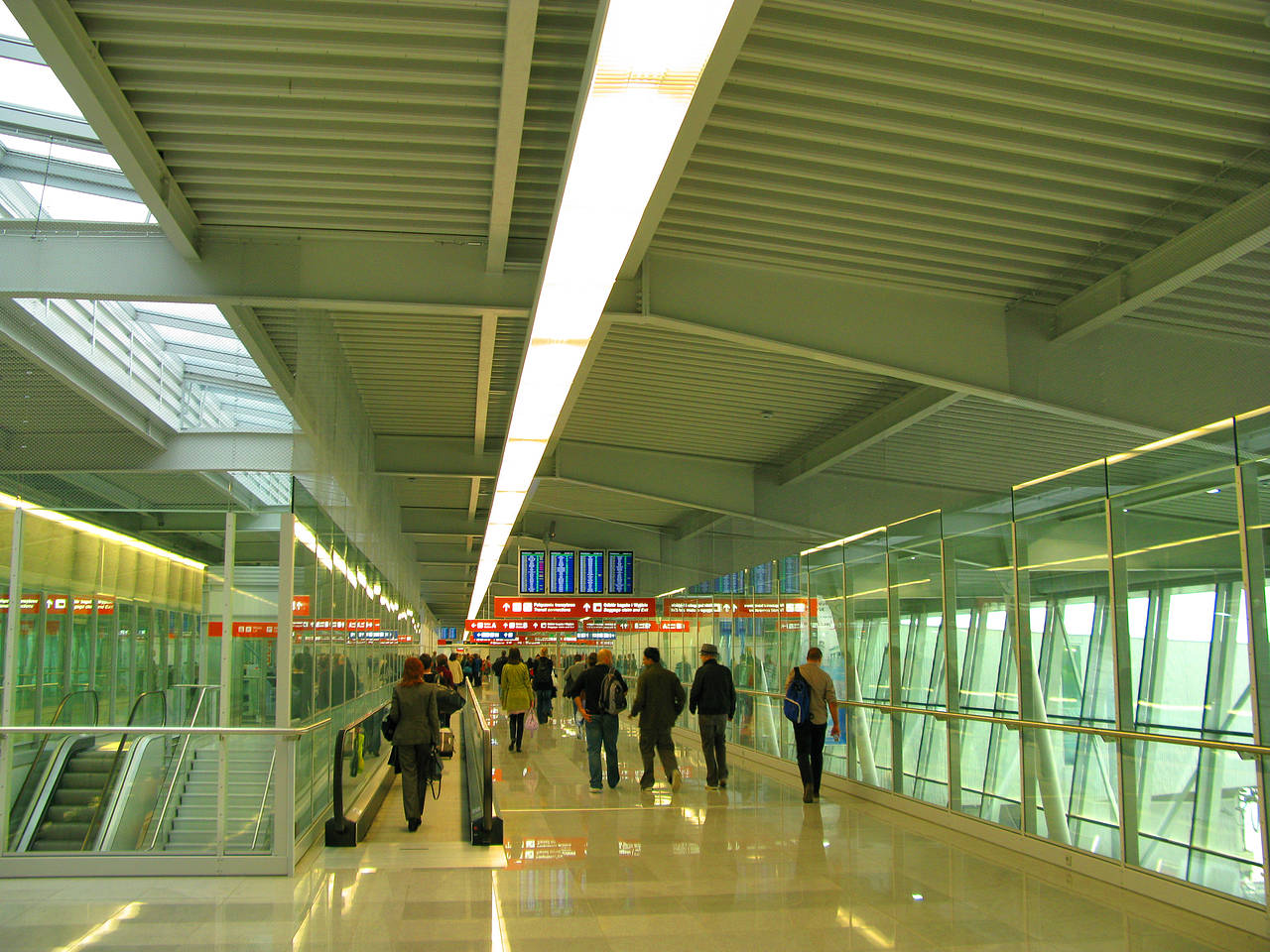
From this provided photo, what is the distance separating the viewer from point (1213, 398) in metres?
8.16

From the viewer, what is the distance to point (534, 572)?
23.8 meters

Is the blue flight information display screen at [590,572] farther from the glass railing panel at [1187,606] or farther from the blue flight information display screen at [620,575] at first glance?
the glass railing panel at [1187,606]

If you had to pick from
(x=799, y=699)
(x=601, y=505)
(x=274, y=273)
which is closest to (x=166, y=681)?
(x=274, y=273)

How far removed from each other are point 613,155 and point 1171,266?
4478 mm

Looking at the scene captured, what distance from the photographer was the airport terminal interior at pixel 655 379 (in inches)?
212

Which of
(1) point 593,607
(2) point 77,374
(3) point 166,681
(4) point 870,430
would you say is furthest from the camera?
(1) point 593,607

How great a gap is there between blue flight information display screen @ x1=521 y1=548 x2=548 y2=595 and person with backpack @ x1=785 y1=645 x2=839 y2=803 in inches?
536

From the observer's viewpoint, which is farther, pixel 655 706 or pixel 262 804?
pixel 655 706

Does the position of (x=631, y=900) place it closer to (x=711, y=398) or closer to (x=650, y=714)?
(x=650, y=714)

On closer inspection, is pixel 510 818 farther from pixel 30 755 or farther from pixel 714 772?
pixel 30 755

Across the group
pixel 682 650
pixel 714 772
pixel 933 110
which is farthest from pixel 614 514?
pixel 933 110

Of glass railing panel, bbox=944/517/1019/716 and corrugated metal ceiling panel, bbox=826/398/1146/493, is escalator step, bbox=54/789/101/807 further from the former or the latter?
corrugated metal ceiling panel, bbox=826/398/1146/493

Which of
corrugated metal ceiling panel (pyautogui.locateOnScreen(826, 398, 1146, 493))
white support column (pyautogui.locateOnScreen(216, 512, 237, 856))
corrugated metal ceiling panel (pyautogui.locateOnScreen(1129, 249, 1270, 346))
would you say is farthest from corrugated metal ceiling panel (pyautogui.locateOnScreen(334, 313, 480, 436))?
corrugated metal ceiling panel (pyautogui.locateOnScreen(1129, 249, 1270, 346))

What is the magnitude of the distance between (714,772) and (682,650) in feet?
33.0
